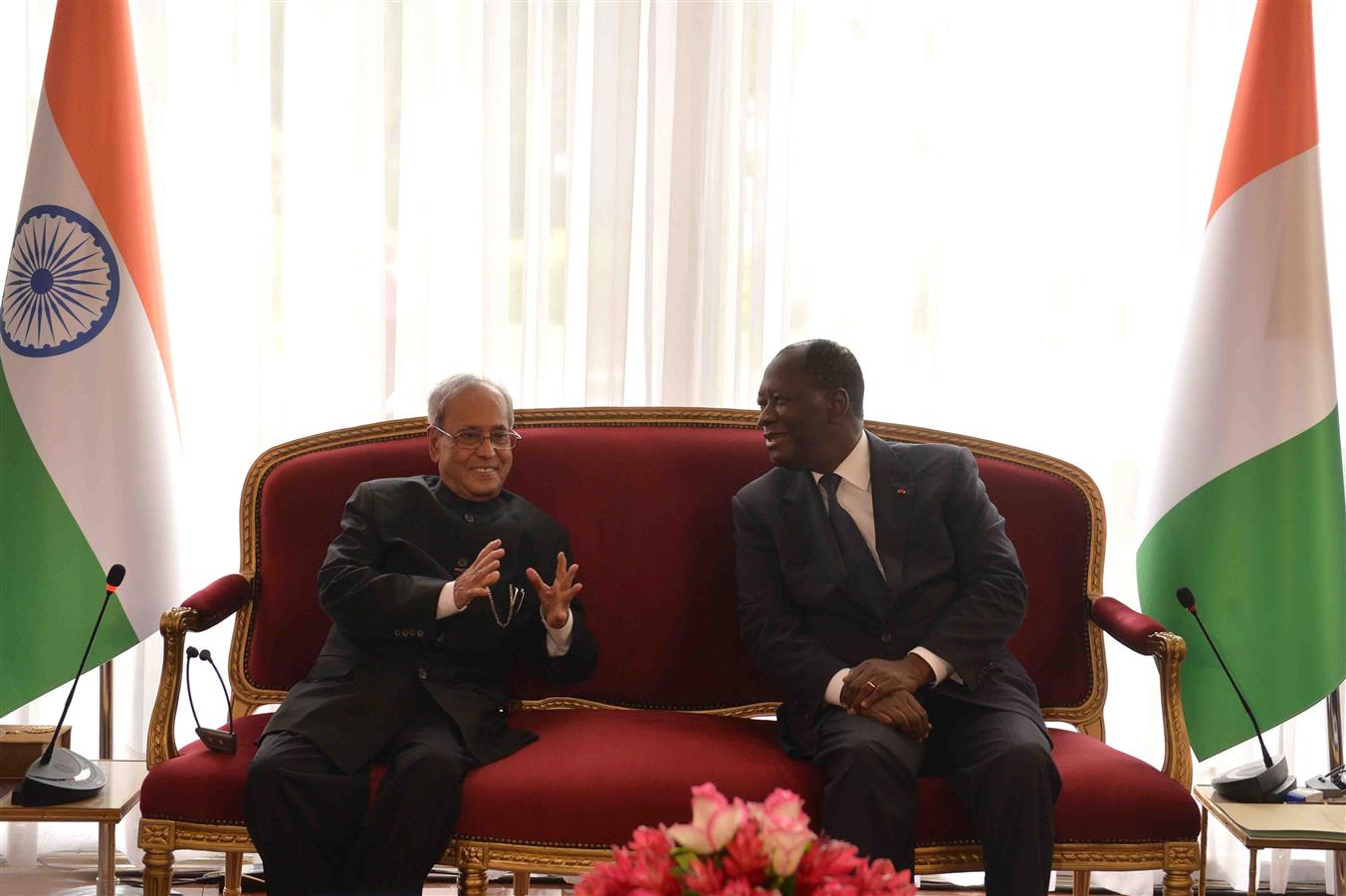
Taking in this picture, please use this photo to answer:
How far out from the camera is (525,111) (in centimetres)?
374

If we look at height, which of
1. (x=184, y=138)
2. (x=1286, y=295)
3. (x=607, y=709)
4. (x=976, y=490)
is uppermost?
(x=184, y=138)

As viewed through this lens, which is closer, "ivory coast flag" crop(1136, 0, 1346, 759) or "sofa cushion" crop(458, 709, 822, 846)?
"sofa cushion" crop(458, 709, 822, 846)

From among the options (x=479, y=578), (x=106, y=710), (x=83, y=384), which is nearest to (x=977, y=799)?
(x=479, y=578)

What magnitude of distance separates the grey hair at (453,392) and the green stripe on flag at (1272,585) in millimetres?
1850

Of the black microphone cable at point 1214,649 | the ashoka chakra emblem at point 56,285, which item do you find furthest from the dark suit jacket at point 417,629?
the black microphone cable at point 1214,649

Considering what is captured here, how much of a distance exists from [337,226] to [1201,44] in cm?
260

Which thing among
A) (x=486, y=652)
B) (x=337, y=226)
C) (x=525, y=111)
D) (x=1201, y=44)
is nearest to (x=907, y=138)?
(x=1201, y=44)

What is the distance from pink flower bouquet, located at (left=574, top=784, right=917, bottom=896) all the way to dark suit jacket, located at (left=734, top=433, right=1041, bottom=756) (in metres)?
1.32

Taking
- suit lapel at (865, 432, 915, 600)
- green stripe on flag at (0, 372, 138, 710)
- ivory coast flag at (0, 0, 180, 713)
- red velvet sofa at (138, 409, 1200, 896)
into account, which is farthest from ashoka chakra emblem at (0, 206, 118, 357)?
suit lapel at (865, 432, 915, 600)

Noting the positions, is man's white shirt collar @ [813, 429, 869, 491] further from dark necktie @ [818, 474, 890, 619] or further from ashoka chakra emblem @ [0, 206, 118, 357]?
ashoka chakra emblem @ [0, 206, 118, 357]

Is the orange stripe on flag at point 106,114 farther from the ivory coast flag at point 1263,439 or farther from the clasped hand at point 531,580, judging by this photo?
the ivory coast flag at point 1263,439

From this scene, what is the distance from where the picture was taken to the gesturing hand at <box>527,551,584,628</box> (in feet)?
9.45

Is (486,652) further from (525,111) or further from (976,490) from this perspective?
(525,111)

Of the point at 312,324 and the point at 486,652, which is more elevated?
the point at 312,324
